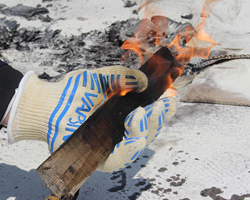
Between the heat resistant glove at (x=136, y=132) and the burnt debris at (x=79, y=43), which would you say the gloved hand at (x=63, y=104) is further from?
the burnt debris at (x=79, y=43)

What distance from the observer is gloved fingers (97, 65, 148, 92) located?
4.47 ft

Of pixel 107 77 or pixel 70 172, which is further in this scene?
pixel 107 77

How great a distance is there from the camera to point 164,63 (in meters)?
1.50

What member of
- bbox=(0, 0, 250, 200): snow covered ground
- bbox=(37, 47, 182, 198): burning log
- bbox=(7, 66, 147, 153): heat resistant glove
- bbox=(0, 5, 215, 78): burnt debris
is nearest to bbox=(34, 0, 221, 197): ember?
bbox=(37, 47, 182, 198): burning log

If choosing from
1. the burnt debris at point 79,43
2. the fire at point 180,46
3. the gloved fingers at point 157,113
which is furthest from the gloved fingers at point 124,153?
the burnt debris at point 79,43

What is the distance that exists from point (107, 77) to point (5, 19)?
2.66 meters

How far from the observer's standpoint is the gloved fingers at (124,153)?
1.23 meters

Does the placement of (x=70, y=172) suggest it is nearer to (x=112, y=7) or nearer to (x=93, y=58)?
(x=93, y=58)

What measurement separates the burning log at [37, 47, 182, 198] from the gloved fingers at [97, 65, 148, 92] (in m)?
0.05

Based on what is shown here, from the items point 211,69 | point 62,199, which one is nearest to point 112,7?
point 211,69

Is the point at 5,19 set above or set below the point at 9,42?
above

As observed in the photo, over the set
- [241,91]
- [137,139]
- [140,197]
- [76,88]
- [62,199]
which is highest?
[76,88]

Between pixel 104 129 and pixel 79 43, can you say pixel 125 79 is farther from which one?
pixel 79 43

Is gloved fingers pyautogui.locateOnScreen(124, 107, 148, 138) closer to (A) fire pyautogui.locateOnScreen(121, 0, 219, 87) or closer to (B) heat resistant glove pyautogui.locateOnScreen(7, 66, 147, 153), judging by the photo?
(B) heat resistant glove pyautogui.locateOnScreen(7, 66, 147, 153)
